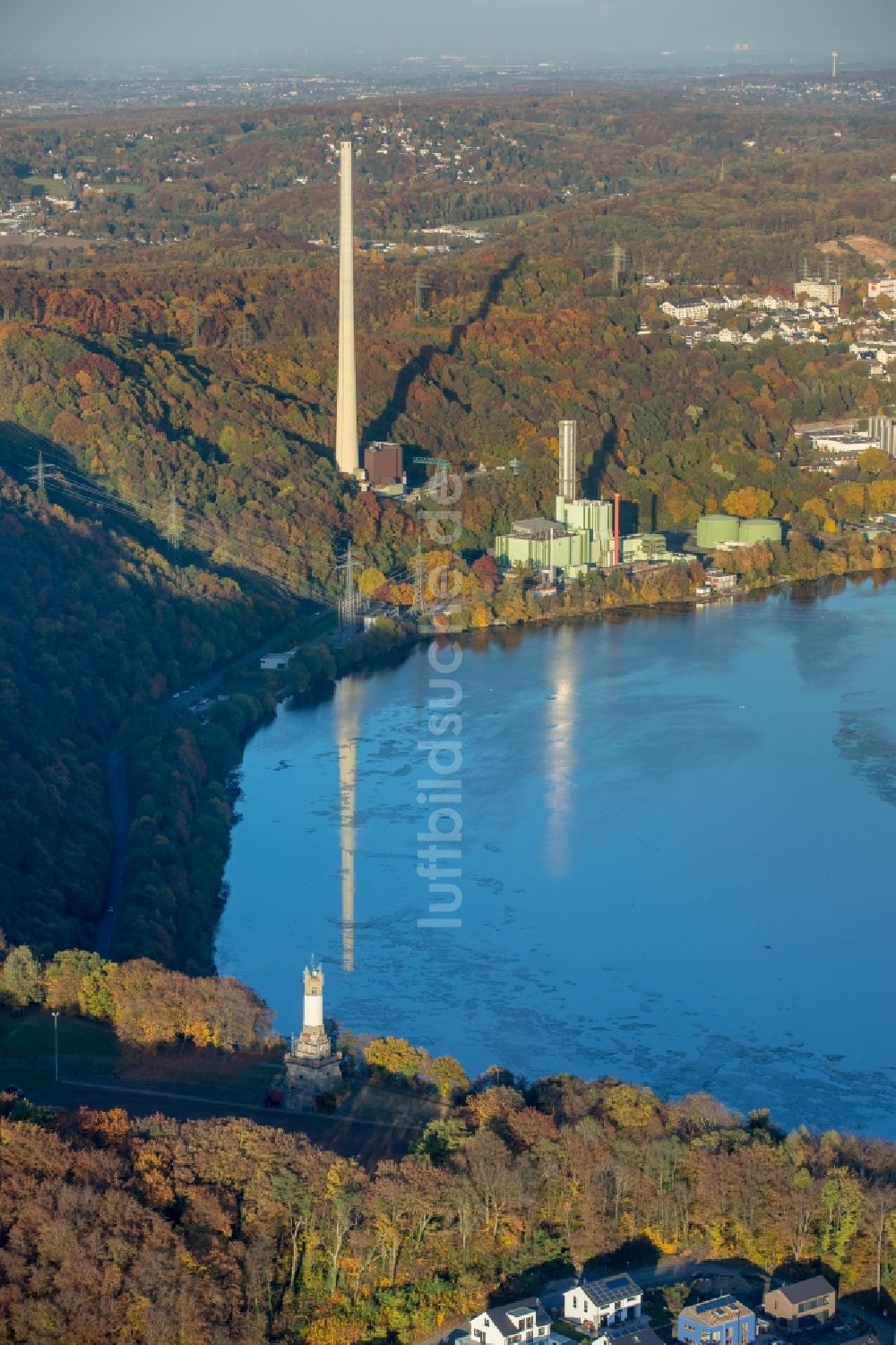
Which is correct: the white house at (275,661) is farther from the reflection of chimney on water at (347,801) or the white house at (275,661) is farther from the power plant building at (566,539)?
the power plant building at (566,539)

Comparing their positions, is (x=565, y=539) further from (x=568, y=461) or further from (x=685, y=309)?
(x=685, y=309)

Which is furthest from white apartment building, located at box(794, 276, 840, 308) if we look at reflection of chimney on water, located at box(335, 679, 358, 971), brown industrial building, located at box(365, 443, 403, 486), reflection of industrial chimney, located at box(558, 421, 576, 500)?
reflection of chimney on water, located at box(335, 679, 358, 971)

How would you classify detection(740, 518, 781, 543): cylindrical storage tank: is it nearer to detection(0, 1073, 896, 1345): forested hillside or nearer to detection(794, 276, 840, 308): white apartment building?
detection(794, 276, 840, 308): white apartment building

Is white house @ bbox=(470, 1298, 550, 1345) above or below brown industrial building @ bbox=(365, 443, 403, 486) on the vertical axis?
above

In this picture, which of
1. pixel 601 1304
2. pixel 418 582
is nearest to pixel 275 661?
pixel 418 582

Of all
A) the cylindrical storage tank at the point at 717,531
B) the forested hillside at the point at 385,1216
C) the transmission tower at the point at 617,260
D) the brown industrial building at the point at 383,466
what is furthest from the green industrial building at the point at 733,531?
the forested hillside at the point at 385,1216

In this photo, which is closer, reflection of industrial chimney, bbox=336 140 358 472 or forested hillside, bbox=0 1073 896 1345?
forested hillside, bbox=0 1073 896 1345
